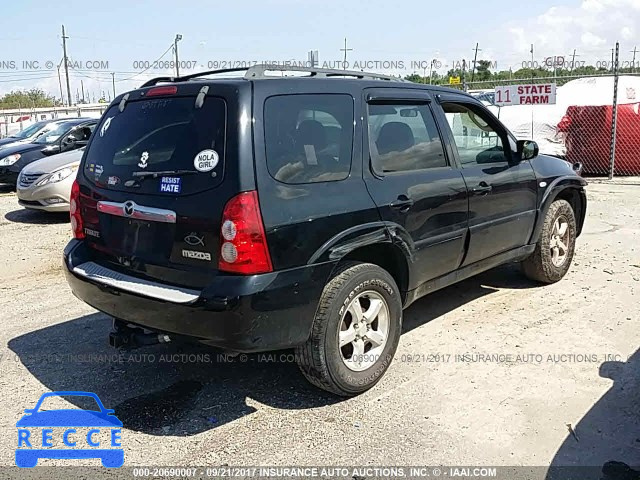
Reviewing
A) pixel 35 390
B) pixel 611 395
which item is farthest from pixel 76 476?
pixel 611 395

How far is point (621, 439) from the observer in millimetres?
3258

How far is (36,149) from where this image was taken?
1224cm

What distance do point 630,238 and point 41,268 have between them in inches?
290

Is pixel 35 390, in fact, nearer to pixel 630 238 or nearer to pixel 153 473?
pixel 153 473

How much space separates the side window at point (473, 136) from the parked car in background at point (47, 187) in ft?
22.0

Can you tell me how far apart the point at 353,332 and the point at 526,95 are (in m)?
11.9

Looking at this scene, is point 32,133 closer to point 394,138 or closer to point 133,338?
point 133,338

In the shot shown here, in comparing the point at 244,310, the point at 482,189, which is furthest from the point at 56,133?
the point at 244,310

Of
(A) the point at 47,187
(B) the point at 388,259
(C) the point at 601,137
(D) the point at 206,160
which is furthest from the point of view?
(C) the point at 601,137

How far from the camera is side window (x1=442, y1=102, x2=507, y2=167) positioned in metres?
4.71

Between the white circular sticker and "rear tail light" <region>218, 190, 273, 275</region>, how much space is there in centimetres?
25

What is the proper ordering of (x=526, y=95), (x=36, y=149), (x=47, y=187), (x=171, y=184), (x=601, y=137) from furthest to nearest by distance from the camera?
(x=526, y=95) < (x=601, y=137) < (x=36, y=149) < (x=47, y=187) < (x=171, y=184)

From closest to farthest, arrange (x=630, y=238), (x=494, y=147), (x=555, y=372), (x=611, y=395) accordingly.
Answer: (x=611, y=395) → (x=555, y=372) → (x=494, y=147) → (x=630, y=238)

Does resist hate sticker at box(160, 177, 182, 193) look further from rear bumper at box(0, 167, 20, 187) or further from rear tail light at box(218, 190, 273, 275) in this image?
rear bumper at box(0, 167, 20, 187)
